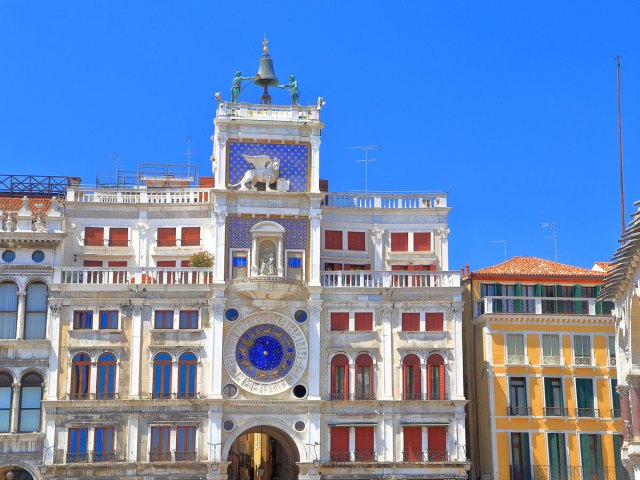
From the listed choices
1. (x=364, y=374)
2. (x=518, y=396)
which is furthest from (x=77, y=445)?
(x=518, y=396)

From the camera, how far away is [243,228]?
6450cm

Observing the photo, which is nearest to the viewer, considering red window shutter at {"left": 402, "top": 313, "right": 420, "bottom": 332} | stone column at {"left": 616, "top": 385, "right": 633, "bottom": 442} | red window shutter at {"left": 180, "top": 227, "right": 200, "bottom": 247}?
stone column at {"left": 616, "top": 385, "right": 633, "bottom": 442}

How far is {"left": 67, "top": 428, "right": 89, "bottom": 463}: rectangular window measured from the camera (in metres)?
60.9

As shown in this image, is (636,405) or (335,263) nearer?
(636,405)

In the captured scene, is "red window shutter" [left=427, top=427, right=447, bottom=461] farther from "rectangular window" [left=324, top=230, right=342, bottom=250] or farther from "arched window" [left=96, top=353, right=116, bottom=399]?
"arched window" [left=96, top=353, right=116, bottom=399]

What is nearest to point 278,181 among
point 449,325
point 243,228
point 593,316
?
point 243,228

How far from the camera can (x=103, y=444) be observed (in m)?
61.2

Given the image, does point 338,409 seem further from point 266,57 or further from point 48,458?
point 266,57

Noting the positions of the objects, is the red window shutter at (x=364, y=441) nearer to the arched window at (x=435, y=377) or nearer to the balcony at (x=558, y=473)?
the arched window at (x=435, y=377)

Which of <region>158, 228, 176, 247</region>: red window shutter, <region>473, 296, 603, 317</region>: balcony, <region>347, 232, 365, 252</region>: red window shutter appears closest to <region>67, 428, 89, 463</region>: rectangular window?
<region>158, 228, 176, 247</region>: red window shutter

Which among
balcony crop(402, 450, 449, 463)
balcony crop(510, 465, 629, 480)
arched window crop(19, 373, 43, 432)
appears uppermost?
arched window crop(19, 373, 43, 432)

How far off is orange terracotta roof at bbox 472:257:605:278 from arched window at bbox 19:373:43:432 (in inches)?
1000

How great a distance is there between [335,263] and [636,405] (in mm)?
24981

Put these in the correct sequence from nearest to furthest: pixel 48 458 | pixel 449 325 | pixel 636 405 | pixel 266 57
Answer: pixel 636 405 → pixel 48 458 → pixel 449 325 → pixel 266 57
